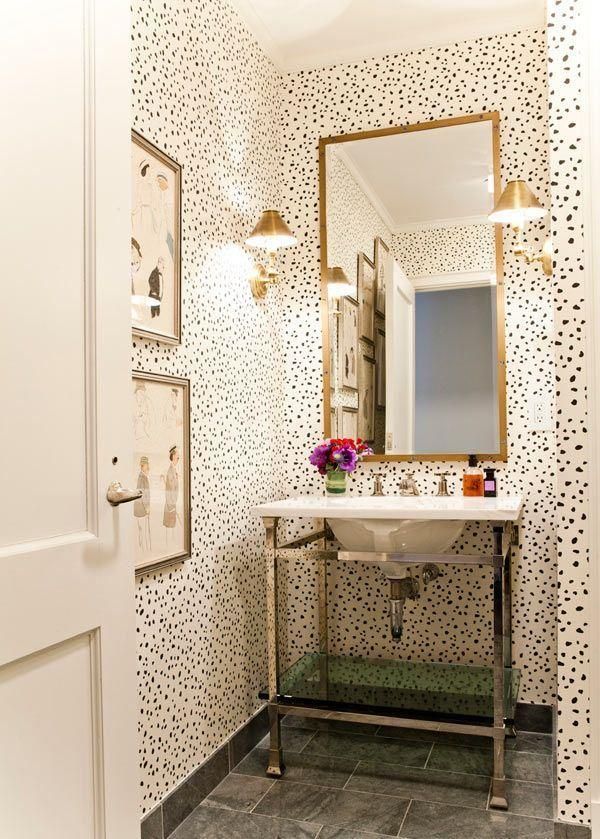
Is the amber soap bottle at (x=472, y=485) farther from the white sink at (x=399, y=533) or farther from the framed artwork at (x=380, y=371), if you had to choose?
the framed artwork at (x=380, y=371)

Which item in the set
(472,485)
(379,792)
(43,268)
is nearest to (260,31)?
(472,485)

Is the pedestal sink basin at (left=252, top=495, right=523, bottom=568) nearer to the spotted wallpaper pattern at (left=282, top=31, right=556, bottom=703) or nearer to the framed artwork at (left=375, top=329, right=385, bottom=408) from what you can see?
the spotted wallpaper pattern at (left=282, top=31, right=556, bottom=703)

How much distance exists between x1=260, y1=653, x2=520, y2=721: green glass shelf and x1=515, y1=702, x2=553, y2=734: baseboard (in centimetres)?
20

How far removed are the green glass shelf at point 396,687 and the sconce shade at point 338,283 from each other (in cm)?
155

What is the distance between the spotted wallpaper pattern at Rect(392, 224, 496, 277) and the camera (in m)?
2.95

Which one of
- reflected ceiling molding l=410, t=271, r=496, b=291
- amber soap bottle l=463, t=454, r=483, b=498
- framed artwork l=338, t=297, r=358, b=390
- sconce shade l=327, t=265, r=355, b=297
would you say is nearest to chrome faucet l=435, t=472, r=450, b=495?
amber soap bottle l=463, t=454, r=483, b=498

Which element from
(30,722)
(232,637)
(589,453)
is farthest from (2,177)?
(232,637)

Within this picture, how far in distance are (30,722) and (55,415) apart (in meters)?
0.50

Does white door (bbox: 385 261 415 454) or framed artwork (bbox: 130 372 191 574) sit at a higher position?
white door (bbox: 385 261 415 454)

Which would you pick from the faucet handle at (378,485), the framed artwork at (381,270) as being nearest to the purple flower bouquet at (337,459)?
the faucet handle at (378,485)

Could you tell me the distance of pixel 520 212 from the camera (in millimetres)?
2678

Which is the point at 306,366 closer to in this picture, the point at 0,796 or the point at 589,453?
the point at 589,453

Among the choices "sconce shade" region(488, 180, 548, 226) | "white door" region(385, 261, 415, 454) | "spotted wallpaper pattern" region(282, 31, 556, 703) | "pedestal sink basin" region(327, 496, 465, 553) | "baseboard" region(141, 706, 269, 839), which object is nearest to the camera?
"baseboard" region(141, 706, 269, 839)

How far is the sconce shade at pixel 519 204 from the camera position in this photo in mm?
2646
